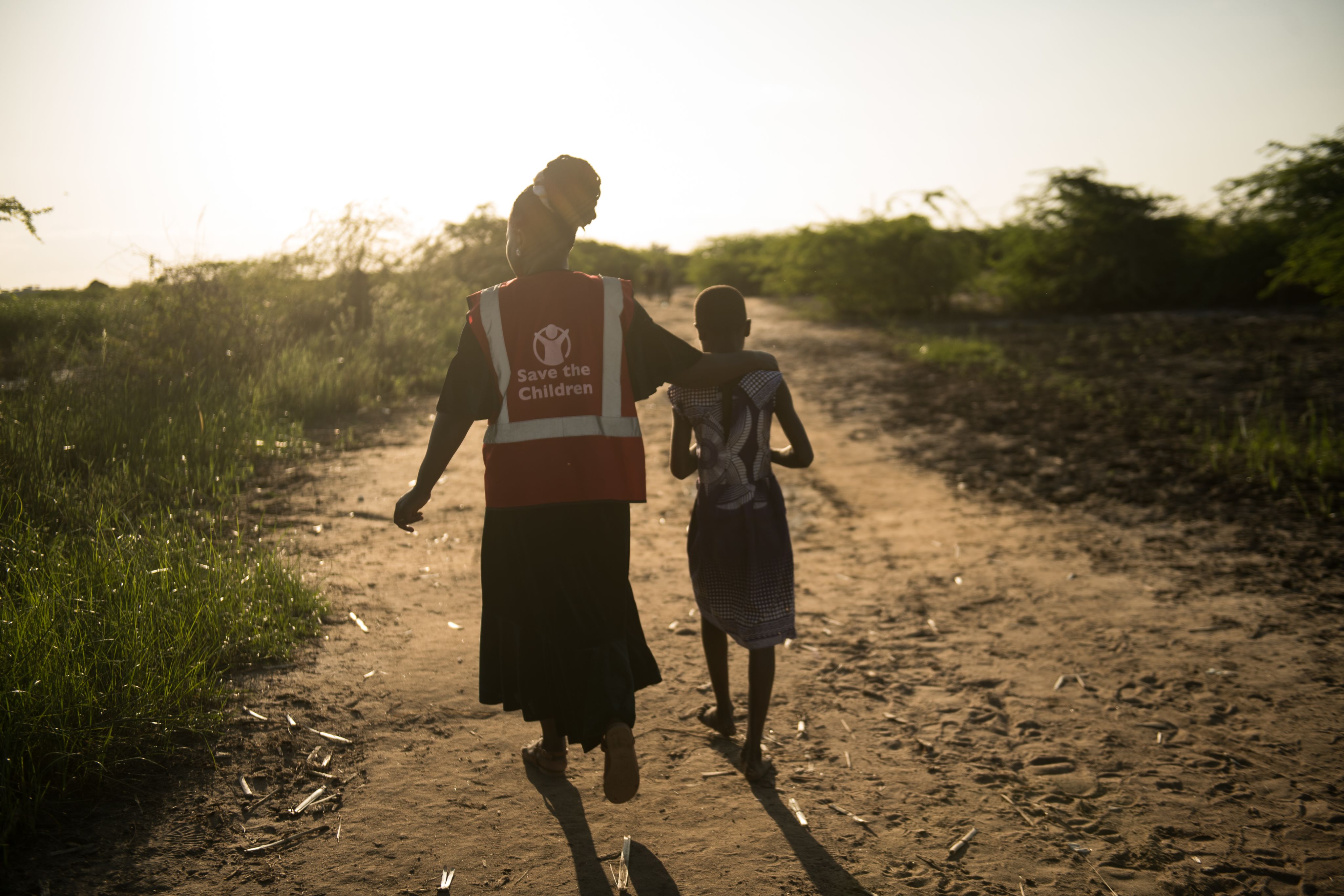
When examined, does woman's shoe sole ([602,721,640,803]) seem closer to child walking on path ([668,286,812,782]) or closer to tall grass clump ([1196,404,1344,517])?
child walking on path ([668,286,812,782])

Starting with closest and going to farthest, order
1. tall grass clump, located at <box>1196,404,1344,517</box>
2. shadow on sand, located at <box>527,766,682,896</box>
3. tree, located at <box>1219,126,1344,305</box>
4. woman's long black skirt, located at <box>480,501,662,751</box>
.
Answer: shadow on sand, located at <box>527,766,682,896</box> → woman's long black skirt, located at <box>480,501,662,751</box> → tall grass clump, located at <box>1196,404,1344,517</box> → tree, located at <box>1219,126,1344,305</box>

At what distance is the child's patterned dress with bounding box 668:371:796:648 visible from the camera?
3057 millimetres

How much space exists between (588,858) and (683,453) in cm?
141

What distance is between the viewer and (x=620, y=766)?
255 cm

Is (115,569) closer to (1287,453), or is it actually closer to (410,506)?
(410,506)

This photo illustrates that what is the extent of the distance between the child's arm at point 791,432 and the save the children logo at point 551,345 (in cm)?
88

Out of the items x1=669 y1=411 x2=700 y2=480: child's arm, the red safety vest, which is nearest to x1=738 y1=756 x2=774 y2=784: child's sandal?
x1=669 y1=411 x2=700 y2=480: child's arm

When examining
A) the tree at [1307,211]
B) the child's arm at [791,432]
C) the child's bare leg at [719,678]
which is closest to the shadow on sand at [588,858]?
the child's bare leg at [719,678]

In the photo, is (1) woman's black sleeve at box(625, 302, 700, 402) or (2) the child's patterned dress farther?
(2) the child's patterned dress

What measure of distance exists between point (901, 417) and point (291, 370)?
7003 millimetres

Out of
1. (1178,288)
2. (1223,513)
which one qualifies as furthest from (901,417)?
(1178,288)

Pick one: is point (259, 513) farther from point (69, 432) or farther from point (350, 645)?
point (350, 645)

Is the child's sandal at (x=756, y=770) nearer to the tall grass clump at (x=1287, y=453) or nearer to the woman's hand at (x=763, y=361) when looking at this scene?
the woman's hand at (x=763, y=361)

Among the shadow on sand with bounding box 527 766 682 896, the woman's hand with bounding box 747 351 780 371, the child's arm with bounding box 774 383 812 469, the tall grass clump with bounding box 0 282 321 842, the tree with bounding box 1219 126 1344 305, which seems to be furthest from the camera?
the tree with bounding box 1219 126 1344 305
